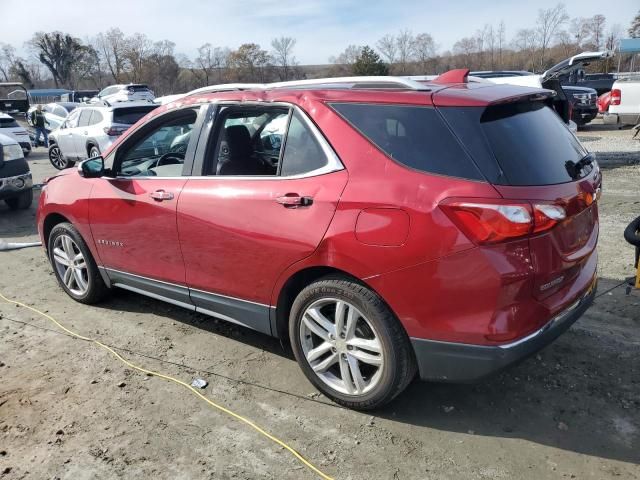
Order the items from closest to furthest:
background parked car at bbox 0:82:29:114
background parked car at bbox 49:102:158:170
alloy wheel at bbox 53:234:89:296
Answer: alloy wheel at bbox 53:234:89:296
background parked car at bbox 49:102:158:170
background parked car at bbox 0:82:29:114

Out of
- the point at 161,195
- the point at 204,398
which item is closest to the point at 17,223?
the point at 161,195

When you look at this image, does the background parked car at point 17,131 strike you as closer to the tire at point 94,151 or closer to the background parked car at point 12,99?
the tire at point 94,151

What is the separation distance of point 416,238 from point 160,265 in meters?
2.14

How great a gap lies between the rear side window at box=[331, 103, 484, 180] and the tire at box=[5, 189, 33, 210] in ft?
25.9

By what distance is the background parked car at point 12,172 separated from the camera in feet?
27.4

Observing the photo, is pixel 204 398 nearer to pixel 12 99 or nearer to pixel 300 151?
pixel 300 151

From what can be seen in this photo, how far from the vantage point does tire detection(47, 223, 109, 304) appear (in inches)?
183

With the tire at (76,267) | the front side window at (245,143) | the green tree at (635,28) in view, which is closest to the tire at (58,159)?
the tire at (76,267)

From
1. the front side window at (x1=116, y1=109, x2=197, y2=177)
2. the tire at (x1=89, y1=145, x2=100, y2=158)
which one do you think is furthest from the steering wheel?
the tire at (x1=89, y1=145, x2=100, y2=158)

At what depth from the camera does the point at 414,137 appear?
9.09 feet

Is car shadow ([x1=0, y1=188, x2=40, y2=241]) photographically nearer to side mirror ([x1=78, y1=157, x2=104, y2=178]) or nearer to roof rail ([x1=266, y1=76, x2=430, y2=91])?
side mirror ([x1=78, y1=157, x2=104, y2=178])

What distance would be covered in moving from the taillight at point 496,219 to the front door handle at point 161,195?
204cm

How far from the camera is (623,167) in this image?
33.4ft

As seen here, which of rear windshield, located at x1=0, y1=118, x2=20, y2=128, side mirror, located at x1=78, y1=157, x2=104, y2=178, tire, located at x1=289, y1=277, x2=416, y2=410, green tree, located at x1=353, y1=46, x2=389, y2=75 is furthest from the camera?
green tree, located at x1=353, y1=46, x2=389, y2=75
